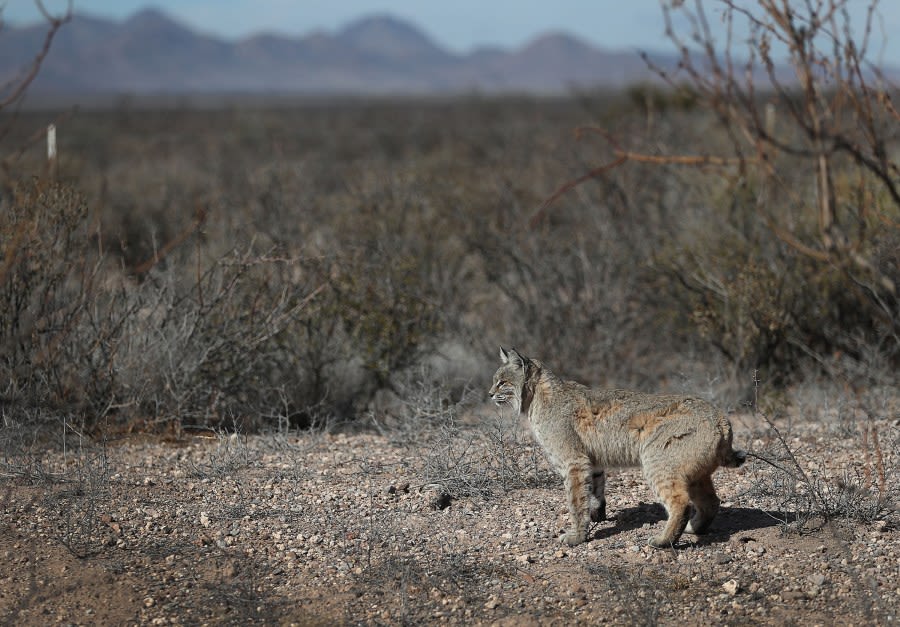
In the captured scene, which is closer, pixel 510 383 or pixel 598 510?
pixel 598 510

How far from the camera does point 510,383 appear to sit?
642 cm

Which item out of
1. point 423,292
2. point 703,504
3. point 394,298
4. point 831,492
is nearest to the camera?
point 703,504

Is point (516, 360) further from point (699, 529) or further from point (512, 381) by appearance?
point (699, 529)

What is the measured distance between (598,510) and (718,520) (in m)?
0.75

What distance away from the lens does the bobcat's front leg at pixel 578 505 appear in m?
5.88

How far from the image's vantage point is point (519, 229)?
1148 cm

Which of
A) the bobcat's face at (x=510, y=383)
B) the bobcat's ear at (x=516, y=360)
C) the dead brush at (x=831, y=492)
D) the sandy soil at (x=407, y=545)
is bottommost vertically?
the sandy soil at (x=407, y=545)

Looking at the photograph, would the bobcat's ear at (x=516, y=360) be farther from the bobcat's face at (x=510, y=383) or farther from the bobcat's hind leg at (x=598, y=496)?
the bobcat's hind leg at (x=598, y=496)

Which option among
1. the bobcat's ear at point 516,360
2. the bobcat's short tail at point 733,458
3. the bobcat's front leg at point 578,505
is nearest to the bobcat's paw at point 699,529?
the bobcat's short tail at point 733,458

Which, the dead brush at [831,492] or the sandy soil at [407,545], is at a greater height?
the dead brush at [831,492]

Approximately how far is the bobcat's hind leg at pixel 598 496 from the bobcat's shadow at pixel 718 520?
95 mm

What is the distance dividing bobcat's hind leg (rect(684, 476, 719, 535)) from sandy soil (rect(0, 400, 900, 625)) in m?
0.11

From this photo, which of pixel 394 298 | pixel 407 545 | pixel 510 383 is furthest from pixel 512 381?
pixel 394 298

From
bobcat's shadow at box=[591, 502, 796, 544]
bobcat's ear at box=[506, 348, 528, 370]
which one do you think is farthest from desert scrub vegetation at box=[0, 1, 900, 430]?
bobcat's shadow at box=[591, 502, 796, 544]
